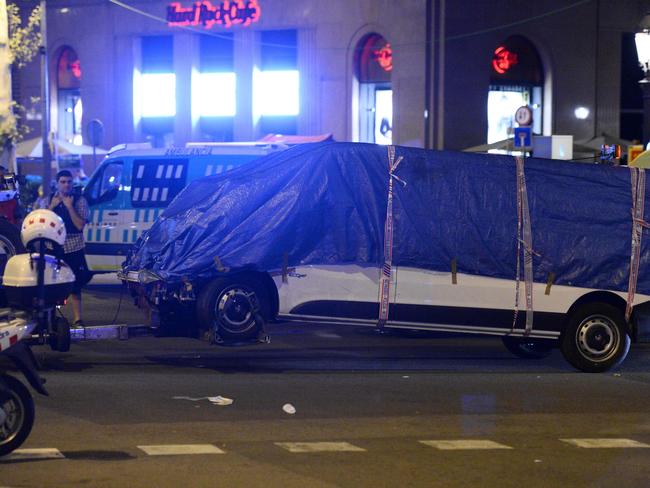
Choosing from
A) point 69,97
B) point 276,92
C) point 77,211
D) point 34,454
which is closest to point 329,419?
point 34,454

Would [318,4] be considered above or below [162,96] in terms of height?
above

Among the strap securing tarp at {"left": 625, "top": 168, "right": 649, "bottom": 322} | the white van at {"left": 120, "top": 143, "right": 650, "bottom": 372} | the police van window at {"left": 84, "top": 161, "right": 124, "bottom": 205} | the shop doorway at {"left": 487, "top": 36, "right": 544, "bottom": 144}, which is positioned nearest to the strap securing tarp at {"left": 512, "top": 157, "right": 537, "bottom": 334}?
the white van at {"left": 120, "top": 143, "right": 650, "bottom": 372}

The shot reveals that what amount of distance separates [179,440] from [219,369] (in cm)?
339

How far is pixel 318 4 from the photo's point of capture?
38.0 metres

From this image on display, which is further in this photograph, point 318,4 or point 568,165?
point 318,4

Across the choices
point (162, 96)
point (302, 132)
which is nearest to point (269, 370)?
point (302, 132)

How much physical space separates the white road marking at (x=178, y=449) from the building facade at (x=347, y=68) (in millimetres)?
27719

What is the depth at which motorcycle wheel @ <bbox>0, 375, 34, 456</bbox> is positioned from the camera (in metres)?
7.73

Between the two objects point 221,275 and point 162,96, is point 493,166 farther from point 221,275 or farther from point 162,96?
point 162,96

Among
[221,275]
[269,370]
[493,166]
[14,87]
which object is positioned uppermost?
[14,87]

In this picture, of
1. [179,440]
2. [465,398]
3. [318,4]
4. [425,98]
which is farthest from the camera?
[318,4]

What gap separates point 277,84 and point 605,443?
31.6 m

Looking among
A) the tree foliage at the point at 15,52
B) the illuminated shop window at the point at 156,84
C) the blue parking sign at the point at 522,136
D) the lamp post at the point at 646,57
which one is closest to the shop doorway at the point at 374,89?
the illuminated shop window at the point at 156,84

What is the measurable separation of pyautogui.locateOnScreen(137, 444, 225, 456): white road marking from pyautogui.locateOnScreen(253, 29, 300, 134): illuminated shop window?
3119 cm
